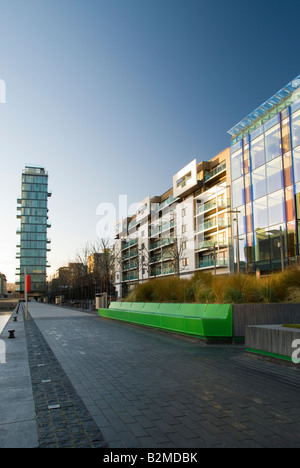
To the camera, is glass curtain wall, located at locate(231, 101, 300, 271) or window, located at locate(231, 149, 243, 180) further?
window, located at locate(231, 149, 243, 180)

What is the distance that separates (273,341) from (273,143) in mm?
28533

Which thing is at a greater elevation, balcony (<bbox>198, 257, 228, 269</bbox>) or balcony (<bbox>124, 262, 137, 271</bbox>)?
balcony (<bbox>124, 262, 137, 271</bbox>)

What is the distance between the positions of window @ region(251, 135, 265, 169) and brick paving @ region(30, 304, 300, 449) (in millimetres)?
28160

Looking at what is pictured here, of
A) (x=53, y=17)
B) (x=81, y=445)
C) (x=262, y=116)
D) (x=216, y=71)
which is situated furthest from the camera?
(x=262, y=116)

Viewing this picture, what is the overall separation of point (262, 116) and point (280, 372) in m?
32.6

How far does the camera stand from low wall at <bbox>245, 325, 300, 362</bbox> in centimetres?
620

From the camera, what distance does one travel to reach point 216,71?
17.2 metres

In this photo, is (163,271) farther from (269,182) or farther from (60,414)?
(60,414)

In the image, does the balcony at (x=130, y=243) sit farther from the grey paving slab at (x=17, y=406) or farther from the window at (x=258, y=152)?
the grey paving slab at (x=17, y=406)

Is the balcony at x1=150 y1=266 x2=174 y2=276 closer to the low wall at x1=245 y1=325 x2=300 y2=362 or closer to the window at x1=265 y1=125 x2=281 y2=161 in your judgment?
the window at x1=265 y1=125 x2=281 y2=161

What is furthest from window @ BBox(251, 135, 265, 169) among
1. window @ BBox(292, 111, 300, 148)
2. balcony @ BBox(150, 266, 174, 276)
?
balcony @ BBox(150, 266, 174, 276)

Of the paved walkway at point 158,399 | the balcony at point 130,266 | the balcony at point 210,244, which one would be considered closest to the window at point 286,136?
the balcony at point 210,244

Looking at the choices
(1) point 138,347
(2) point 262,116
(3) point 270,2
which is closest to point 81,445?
(1) point 138,347
